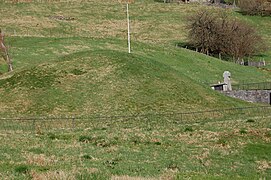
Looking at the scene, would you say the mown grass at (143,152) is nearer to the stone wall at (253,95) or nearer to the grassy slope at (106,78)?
the grassy slope at (106,78)

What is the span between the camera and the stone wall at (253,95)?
5484 cm

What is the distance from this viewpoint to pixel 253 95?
55.1 meters

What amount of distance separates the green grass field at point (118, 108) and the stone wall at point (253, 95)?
6.27m

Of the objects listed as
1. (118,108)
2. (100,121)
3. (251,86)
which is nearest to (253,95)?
(251,86)

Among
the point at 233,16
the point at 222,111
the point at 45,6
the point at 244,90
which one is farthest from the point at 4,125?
the point at 233,16

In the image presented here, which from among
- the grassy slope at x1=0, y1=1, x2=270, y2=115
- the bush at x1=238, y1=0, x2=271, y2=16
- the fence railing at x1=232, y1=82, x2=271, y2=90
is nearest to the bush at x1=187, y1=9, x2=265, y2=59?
the grassy slope at x1=0, y1=1, x2=270, y2=115

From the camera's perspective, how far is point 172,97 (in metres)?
43.0

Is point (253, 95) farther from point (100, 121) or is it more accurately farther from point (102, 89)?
point (100, 121)

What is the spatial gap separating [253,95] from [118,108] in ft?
74.3

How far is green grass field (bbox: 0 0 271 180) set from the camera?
19402mm

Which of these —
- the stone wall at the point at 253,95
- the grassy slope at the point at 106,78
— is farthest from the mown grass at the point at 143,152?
the stone wall at the point at 253,95

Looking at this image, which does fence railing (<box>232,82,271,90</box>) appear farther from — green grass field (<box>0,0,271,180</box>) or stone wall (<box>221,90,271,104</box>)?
green grass field (<box>0,0,271,180</box>)

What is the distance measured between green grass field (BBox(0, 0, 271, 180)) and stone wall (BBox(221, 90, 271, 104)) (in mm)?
6275

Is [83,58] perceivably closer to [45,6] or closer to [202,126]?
[202,126]
